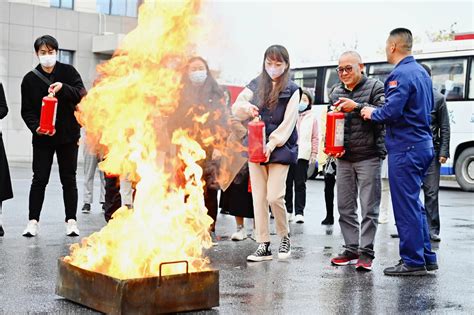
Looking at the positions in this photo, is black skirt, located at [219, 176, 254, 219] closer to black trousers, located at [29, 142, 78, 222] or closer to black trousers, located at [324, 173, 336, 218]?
black trousers, located at [29, 142, 78, 222]

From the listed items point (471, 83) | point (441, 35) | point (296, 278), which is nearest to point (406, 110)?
point (296, 278)

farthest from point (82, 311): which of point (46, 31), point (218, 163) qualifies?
point (46, 31)

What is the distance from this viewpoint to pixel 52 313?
5309 millimetres

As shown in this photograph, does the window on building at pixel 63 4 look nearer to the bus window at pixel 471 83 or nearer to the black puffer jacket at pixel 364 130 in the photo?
the bus window at pixel 471 83

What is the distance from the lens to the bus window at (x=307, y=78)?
26.1m

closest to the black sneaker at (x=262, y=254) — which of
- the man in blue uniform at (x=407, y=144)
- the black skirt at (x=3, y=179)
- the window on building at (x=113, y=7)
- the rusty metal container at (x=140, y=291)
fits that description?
the man in blue uniform at (x=407, y=144)

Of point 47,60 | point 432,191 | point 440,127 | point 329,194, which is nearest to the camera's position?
point 47,60

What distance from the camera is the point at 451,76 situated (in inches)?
860

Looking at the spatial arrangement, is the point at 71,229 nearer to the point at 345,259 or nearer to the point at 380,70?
the point at 345,259

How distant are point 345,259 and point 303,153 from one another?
4363 millimetres

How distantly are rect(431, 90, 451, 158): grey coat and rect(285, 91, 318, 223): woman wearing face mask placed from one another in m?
2.52

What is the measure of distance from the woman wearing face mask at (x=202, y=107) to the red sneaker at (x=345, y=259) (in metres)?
1.71

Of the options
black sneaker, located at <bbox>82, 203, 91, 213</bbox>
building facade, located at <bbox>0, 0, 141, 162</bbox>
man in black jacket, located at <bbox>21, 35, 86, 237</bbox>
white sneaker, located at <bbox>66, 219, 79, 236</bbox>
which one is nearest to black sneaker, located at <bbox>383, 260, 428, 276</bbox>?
white sneaker, located at <bbox>66, 219, 79, 236</bbox>

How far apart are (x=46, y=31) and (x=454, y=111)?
17027 millimetres
